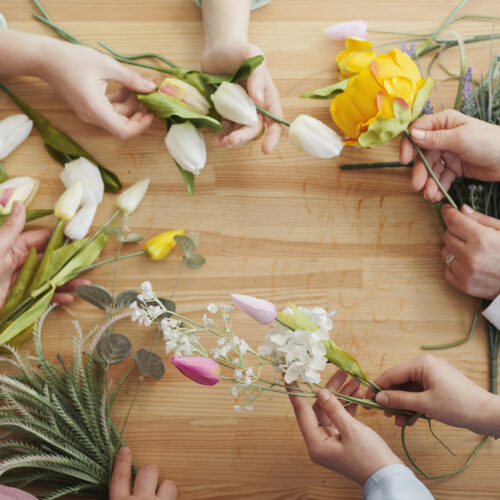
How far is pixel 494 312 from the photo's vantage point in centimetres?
78

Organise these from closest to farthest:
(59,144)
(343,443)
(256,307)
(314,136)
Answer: (256,307) → (343,443) → (314,136) → (59,144)

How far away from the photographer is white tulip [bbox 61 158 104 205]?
0.83 meters

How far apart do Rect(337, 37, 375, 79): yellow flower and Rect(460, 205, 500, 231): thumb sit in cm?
28

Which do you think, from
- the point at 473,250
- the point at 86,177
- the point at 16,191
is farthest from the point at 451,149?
the point at 16,191

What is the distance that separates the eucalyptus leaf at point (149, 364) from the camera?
2.50 ft

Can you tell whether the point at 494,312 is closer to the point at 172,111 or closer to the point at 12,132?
the point at 172,111

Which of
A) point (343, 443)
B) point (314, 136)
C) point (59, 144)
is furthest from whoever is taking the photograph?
point (59, 144)

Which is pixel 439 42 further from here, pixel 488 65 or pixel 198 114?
pixel 198 114

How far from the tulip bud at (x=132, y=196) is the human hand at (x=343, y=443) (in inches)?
16.2

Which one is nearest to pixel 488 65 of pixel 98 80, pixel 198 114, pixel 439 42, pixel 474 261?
pixel 439 42

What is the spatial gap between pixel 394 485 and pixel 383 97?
508 millimetres

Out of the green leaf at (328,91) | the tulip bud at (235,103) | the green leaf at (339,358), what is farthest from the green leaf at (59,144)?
the green leaf at (339,358)

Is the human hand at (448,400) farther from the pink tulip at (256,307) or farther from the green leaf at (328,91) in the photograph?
the green leaf at (328,91)

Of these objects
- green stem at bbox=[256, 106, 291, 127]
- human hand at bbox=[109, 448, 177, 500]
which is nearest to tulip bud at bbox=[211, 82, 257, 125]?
green stem at bbox=[256, 106, 291, 127]
